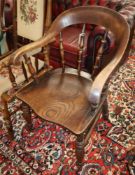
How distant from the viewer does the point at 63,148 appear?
1.48 metres

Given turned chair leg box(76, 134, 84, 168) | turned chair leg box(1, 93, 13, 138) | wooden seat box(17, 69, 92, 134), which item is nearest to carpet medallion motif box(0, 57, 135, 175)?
turned chair leg box(1, 93, 13, 138)

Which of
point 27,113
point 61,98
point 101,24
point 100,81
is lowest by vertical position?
point 27,113

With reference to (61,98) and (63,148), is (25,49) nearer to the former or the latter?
(61,98)

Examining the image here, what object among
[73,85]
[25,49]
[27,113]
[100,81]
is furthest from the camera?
[27,113]

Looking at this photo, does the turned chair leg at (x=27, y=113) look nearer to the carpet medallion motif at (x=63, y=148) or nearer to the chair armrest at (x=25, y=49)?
the carpet medallion motif at (x=63, y=148)

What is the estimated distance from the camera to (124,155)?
1.42 metres

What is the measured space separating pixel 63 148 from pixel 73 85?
20.7 inches

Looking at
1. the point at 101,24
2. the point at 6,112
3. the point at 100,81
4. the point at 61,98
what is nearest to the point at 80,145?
the point at 61,98

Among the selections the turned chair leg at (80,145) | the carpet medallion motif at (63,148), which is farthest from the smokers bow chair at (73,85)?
the carpet medallion motif at (63,148)

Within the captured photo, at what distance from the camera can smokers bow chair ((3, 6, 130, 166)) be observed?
1.05 meters

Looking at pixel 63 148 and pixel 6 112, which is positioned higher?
pixel 6 112

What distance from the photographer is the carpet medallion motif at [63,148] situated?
1.35 m

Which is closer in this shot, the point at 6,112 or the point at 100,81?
the point at 100,81

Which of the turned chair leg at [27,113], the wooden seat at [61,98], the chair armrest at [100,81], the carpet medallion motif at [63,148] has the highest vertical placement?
the chair armrest at [100,81]
